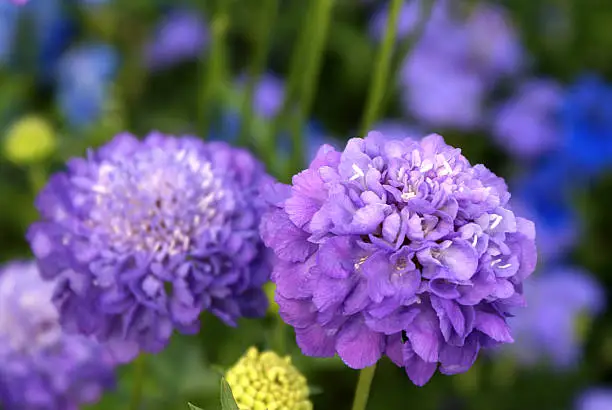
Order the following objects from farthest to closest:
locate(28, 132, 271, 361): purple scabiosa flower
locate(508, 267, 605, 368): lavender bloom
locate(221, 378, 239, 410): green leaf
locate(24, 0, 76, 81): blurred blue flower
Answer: locate(24, 0, 76, 81): blurred blue flower → locate(508, 267, 605, 368): lavender bloom → locate(28, 132, 271, 361): purple scabiosa flower → locate(221, 378, 239, 410): green leaf

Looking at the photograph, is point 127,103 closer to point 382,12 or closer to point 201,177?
point 382,12

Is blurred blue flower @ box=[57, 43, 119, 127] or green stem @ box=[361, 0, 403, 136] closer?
green stem @ box=[361, 0, 403, 136]

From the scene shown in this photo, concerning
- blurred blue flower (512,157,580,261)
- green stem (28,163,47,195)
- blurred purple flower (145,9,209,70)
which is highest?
blurred purple flower (145,9,209,70)

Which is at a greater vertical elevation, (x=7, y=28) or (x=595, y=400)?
(x=7, y=28)

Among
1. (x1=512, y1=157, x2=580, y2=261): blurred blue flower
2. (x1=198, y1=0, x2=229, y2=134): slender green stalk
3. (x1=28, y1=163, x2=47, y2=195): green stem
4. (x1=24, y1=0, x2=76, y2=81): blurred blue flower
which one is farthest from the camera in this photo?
(x1=24, y1=0, x2=76, y2=81): blurred blue flower

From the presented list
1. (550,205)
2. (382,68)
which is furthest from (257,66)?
(550,205)

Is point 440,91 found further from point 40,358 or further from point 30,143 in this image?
point 40,358

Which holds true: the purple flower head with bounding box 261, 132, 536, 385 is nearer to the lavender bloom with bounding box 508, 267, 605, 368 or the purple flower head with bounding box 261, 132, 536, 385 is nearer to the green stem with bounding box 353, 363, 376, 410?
the green stem with bounding box 353, 363, 376, 410

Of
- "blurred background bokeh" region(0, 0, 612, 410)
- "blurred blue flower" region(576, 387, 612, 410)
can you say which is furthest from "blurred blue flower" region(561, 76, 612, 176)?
"blurred blue flower" region(576, 387, 612, 410)
